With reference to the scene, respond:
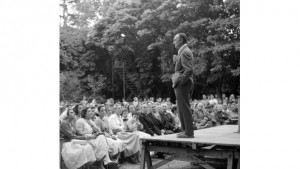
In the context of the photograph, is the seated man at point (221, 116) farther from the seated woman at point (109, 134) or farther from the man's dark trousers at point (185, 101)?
the man's dark trousers at point (185, 101)

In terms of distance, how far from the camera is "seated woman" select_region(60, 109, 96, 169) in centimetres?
511

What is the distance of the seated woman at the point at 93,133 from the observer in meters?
5.54

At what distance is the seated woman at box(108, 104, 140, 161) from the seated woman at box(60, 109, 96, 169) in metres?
0.98

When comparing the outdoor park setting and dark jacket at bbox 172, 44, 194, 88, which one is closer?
dark jacket at bbox 172, 44, 194, 88

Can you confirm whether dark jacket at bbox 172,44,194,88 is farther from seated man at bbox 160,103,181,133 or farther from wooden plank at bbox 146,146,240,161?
seated man at bbox 160,103,181,133

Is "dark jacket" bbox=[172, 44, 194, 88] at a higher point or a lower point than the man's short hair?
lower

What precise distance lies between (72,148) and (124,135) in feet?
4.94

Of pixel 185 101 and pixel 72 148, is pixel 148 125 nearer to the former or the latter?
pixel 72 148

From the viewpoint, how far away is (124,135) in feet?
21.5

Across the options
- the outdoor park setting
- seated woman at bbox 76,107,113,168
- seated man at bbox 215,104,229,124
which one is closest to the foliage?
the outdoor park setting

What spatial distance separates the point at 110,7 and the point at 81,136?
1439 cm

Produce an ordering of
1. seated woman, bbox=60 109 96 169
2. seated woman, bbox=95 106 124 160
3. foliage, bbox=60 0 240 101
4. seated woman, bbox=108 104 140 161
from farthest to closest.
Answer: foliage, bbox=60 0 240 101
seated woman, bbox=108 104 140 161
seated woman, bbox=95 106 124 160
seated woman, bbox=60 109 96 169

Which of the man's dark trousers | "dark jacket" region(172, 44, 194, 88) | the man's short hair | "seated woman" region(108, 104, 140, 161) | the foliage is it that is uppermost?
the foliage

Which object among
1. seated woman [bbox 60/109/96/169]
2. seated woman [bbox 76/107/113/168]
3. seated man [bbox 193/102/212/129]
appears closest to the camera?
seated woman [bbox 60/109/96/169]
